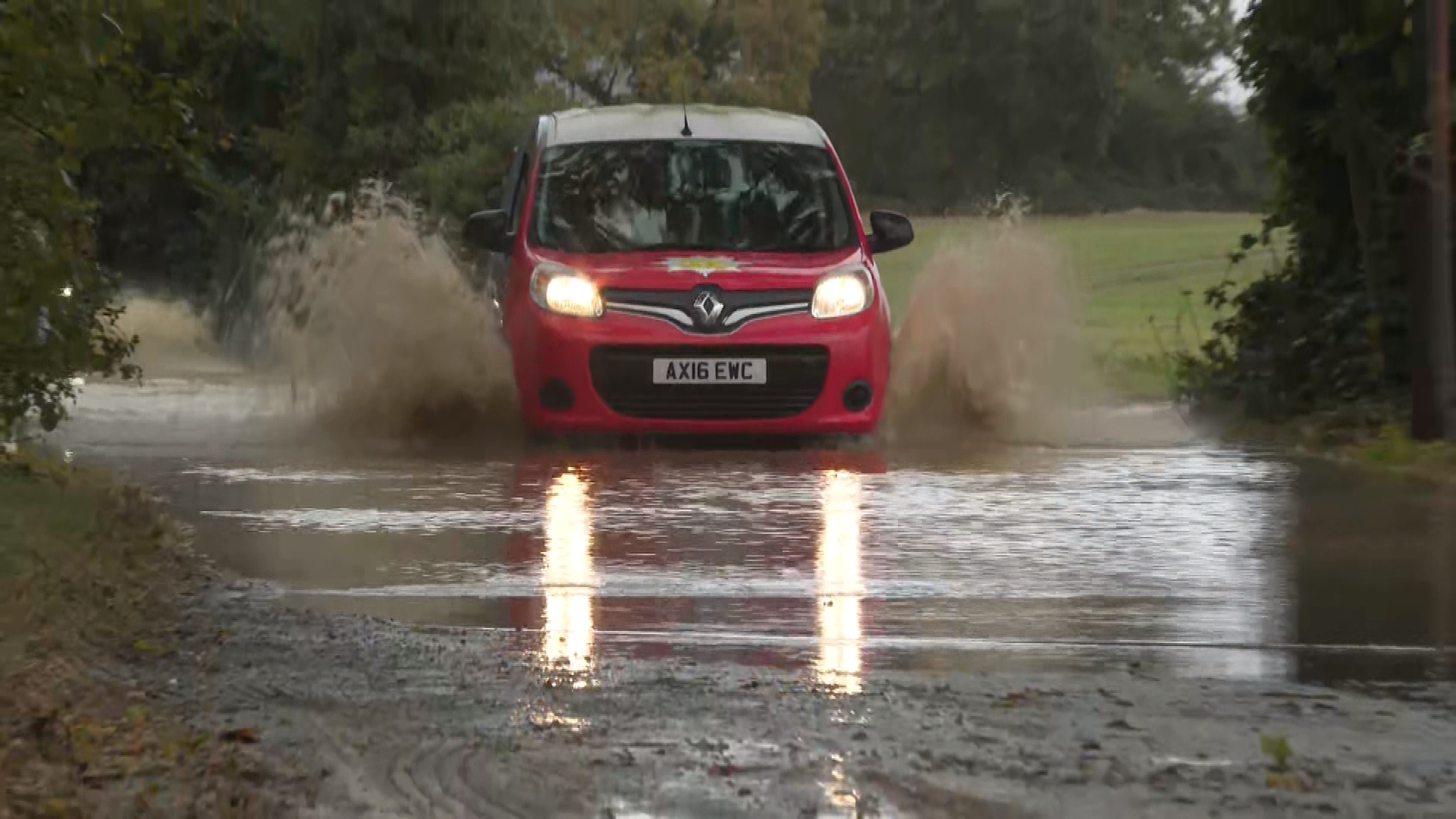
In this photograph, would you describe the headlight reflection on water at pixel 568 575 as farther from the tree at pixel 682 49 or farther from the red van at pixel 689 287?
the tree at pixel 682 49

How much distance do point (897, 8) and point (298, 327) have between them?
51175mm

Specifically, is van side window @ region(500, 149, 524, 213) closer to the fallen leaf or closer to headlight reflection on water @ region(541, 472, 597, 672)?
headlight reflection on water @ region(541, 472, 597, 672)

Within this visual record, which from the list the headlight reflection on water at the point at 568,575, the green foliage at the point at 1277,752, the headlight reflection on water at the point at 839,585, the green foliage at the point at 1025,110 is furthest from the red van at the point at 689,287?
the green foliage at the point at 1025,110

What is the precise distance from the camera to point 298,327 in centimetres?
1764

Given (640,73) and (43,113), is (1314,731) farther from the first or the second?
(640,73)

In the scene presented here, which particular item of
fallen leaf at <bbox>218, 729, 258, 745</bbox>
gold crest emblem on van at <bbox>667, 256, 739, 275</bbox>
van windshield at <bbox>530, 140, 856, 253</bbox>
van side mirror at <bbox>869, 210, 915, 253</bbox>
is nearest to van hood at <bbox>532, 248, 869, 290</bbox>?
gold crest emblem on van at <bbox>667, 256, 739, 275</bbox>

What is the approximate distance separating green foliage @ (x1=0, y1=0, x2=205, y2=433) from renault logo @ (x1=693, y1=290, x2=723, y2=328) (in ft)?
12.4

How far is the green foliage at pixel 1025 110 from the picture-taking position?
66562 millimetres

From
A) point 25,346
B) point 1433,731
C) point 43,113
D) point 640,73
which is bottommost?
point 1433,731

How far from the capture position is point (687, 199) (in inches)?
624

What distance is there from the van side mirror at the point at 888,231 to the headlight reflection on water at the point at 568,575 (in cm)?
313

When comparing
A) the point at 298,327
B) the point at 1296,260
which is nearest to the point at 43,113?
the point at 298,327

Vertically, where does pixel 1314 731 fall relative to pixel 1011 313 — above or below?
below

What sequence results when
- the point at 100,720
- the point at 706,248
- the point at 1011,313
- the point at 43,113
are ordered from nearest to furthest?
1. the point at 100,720
2. the point at 43,113
3. the point at 706,248
4. the point at 1011,313
